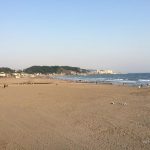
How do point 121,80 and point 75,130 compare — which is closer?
point 75,130

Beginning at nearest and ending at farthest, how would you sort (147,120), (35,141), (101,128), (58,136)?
(35,141) → (58,136) → (101,128) → (147,120)

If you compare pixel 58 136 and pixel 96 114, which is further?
pixel 96 114

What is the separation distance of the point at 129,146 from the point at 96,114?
584 cm

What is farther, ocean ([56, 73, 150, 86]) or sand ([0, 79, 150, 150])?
ocean ([56, 73, 150, 86])

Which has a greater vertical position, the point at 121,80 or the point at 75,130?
the point at 121,80

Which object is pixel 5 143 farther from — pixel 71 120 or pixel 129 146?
pixel 71 120

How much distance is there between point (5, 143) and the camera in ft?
30.3

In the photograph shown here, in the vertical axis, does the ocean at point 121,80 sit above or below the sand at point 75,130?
above

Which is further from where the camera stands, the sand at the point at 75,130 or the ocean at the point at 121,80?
the ocean at the point at 121,80

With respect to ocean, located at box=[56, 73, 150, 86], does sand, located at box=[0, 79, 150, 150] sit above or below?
below

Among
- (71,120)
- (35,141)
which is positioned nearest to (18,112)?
(71,120)

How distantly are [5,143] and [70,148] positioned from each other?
5.69 ft

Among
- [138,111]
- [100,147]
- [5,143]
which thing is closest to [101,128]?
[100,147]

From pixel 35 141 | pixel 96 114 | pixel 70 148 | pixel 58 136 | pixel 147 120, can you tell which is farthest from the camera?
pixel 96 114
